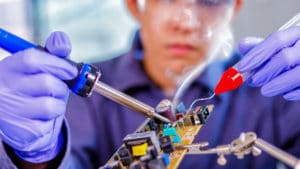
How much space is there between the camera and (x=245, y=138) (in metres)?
0.48

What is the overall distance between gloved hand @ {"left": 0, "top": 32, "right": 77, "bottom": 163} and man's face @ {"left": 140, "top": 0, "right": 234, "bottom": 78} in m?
0.32

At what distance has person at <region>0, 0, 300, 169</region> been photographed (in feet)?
1.83

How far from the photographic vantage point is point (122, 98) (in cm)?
56

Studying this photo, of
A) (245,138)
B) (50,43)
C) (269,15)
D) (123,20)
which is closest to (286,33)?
(245,138)

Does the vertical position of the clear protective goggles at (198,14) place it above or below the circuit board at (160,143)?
above

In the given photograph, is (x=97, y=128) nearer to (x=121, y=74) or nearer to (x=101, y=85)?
(x=121, y=74)

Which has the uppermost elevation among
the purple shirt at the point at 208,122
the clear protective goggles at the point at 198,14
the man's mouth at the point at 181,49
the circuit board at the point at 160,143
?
the clear protective goggles at the point at 198,14

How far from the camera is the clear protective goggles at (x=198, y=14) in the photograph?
0.81 m

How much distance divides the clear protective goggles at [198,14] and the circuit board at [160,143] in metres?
0.26

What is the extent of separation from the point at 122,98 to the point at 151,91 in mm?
381

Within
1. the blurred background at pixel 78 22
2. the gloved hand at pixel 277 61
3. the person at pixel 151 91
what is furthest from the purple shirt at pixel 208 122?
the blurred background at pixel 78 22

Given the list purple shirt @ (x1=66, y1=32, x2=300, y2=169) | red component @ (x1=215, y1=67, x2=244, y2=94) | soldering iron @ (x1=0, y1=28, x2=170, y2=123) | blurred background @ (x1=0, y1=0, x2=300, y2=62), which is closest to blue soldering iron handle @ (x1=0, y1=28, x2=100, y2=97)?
soldering iron @ (x1=0, y1=28, x2=170, y2=123)

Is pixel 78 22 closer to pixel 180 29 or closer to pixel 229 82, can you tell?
pixel 180 29

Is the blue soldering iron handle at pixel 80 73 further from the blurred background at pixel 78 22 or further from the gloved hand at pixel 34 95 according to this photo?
the blurred background at pixel 78 22
